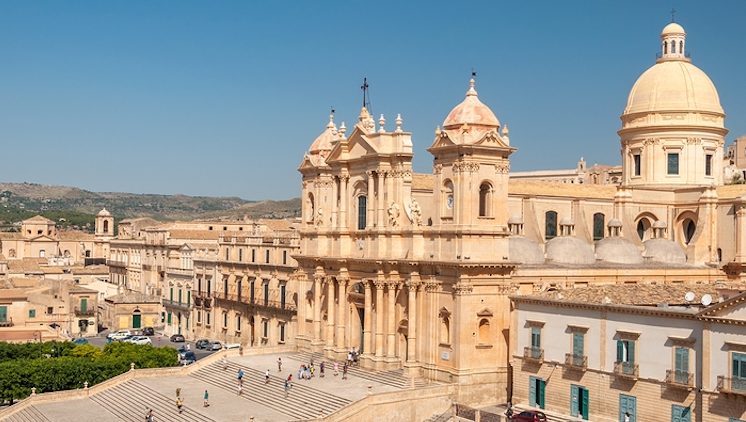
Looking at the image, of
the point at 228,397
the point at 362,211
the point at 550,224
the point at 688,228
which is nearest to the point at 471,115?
the point at 362,211

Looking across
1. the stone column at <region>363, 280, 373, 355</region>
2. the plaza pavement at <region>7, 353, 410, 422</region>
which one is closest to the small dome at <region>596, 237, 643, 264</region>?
the stone column at <region>363, 280, 373, 355</region>

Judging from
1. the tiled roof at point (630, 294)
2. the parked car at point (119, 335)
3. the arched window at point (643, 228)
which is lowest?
the parked car at point (119, 335)

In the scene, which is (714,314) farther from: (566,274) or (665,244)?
(665,244)

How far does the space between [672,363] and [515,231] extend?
2012cm

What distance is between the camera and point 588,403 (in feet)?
131

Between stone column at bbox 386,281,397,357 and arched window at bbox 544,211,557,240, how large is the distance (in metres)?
14.0

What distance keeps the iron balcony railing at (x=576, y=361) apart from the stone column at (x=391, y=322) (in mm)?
10502

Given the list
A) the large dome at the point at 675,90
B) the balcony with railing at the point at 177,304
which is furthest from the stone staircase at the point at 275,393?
the large dome at the point at 675,90

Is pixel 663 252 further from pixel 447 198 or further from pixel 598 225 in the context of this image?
pixel 447 198

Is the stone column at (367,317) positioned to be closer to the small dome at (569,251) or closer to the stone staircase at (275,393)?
the stone staircase at (275,393)

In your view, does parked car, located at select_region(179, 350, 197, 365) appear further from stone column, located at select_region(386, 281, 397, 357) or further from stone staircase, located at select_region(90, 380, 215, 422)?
stone column, located at select_region(386, 281, 397, 357)

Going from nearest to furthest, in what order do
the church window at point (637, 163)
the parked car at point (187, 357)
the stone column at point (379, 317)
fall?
the stone column at point (379, 317), the parked car at point (187, 357), the church window at point (637, 163)

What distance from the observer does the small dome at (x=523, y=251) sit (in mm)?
49781

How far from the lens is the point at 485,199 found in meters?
45.9
